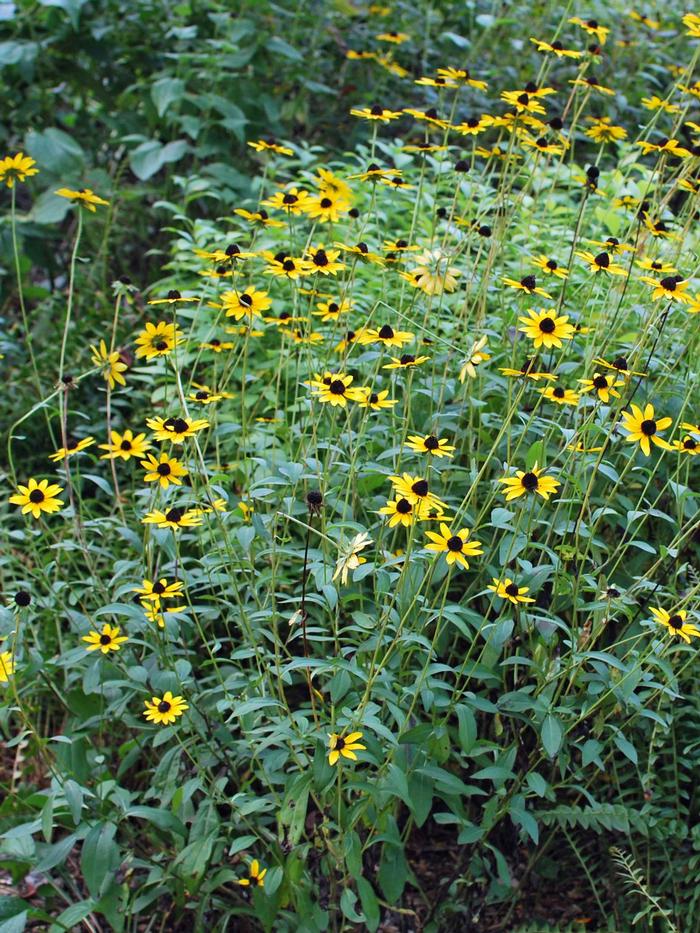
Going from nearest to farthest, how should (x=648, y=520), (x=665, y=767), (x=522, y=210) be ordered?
(x=665, y=767) → (x=648, y=520) → (x=522, y=210)

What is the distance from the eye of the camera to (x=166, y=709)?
1883 millimetres

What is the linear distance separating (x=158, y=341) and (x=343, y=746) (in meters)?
0.85

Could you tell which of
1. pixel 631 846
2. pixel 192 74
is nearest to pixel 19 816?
pixel 631 846

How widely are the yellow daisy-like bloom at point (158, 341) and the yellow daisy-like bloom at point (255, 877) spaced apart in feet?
3.17

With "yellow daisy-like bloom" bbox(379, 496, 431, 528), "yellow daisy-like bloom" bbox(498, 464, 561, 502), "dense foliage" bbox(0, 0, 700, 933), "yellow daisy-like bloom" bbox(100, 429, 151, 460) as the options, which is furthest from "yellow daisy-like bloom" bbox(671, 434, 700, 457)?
"yellow daisy-like bloom" bbox(100, 429, 151, 460)

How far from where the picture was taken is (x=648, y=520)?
2.35m

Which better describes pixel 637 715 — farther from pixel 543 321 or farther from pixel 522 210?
pixel 522 210

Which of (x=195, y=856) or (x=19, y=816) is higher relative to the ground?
(x=195, y=856)

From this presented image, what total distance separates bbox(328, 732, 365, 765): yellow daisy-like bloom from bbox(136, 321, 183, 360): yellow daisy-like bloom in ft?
2.58

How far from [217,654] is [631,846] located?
102 centimetres

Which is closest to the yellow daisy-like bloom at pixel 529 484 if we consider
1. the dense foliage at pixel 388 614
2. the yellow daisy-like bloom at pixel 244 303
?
the dense foliage at pixel 388 614

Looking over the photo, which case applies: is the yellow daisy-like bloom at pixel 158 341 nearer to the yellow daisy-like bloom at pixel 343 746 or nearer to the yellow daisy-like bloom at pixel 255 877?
the yellow daisy-like bloom at pixel 343 746

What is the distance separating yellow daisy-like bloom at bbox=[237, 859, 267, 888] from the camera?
191cm

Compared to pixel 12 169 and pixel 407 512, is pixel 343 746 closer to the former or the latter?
pixel 407 512
